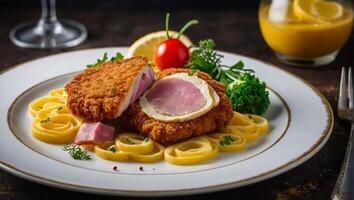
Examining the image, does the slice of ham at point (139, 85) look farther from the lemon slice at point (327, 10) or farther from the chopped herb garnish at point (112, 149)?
the lemon slice at point (327, 10)

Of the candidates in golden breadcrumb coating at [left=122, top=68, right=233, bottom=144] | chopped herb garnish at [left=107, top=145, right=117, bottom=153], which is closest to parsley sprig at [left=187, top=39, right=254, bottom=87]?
golden breadcrumb coating at [left=122, top=68, right=233, bottom=144]

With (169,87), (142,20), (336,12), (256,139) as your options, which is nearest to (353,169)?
(256,139)

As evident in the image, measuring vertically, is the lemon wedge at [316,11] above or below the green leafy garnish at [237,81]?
above

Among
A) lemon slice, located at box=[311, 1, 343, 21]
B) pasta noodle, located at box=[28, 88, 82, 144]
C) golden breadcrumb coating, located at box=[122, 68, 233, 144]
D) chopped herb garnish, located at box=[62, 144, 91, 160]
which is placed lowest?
pasta noodle, located at box=[28, 88, 82, 144]

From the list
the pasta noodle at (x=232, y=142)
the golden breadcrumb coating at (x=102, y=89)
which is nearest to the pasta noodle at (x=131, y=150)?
the golden breadcrumb coating at (x=102, y=89)

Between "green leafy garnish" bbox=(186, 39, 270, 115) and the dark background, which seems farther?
the dark background

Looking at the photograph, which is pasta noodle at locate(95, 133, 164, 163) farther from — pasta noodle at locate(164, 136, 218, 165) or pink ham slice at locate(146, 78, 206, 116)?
pink ham slice at locate(146, 78, 206, 116)

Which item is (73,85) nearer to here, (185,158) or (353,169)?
(185,158)
